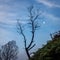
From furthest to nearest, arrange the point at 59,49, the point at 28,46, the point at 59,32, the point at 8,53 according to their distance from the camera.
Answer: the point at 8,53 < the point at 28,46 < the point at 59,32 < the point at 59,49

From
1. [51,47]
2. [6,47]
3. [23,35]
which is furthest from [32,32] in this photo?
[51,47]

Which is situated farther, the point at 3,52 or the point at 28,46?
the point at 3,52

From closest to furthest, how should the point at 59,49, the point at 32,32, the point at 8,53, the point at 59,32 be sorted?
the point at 59,49 < the point at 59,32 < the point at 32,32 < the point at 8,53

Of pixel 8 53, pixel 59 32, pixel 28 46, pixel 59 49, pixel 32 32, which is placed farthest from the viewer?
pixel 8 53

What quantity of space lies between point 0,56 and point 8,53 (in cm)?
276

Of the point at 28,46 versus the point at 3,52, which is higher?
the point at 28,46

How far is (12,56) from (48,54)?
38984mm

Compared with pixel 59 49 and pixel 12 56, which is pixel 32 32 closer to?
pixel 12 56

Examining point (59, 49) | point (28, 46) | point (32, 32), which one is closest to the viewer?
point (59, 49)

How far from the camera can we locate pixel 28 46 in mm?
27469

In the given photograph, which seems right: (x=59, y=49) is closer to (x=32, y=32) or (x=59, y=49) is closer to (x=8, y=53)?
(x=32, y=32)

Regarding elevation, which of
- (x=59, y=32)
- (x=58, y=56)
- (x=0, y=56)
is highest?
(x=58, y=56)

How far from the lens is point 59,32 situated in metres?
11.6

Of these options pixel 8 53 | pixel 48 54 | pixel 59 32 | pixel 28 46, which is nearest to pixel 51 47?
pixel 48 54
